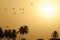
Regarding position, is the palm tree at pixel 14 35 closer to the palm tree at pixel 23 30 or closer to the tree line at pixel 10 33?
the tree line at pixel 10 33

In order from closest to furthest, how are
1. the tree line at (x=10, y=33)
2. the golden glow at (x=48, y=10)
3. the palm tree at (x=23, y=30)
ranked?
the tree line at (x=10, y=33) < the palm tree at (x=23, y=30) < the golden glow at (x=48, y=10)

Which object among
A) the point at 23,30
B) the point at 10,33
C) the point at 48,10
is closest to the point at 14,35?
the point at 10,33

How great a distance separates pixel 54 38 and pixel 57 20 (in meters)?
0.83

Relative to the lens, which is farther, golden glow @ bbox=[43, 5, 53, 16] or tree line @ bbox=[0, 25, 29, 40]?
golden glow @ bbox=[43, 5, 53, 16]

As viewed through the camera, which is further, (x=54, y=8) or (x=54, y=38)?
(x=54, y=8)

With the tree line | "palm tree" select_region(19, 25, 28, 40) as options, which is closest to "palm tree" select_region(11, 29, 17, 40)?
the tree line

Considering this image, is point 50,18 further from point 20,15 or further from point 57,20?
point 20,15

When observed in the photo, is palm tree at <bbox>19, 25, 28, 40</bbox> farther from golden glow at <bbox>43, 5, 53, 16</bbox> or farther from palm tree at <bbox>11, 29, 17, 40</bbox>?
golden glow at <bbox>43, 5, 53, 16</bbox>

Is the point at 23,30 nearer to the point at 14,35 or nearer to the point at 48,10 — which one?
the point at 14,35

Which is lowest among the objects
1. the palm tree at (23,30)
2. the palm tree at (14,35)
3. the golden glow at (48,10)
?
the palm tree at (14,35)

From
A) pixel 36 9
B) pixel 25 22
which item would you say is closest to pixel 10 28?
pixel 25 22

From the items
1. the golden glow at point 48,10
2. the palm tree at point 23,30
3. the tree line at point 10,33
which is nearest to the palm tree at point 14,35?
the tree line at point 10,33

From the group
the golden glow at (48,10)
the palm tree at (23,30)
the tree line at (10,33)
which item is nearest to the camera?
the tree line at (10,33)

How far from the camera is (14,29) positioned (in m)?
7.72
